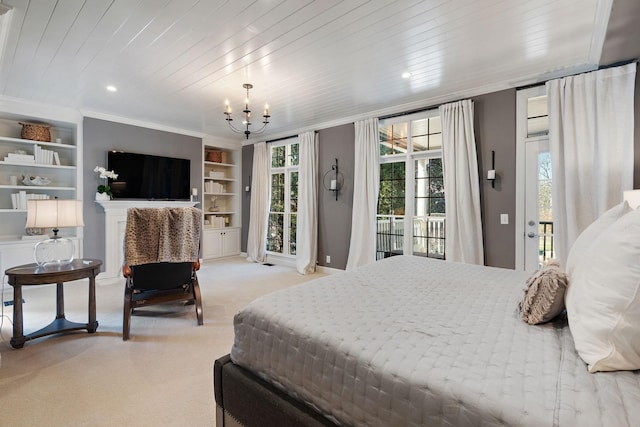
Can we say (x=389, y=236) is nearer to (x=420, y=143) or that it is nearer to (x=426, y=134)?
(x=420, y=143)

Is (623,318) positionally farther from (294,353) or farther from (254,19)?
(254,19)

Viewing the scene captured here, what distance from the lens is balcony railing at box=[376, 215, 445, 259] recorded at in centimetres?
412

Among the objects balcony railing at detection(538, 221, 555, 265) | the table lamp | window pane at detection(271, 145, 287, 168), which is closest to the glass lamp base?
the table lamp

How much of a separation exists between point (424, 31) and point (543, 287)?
212 cm

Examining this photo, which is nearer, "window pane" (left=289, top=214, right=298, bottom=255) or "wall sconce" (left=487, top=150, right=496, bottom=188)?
"wall sconce" (left=487, top=150, right=496, bottom=188)

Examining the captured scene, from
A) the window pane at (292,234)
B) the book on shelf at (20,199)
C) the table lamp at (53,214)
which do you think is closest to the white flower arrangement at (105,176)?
the book on shelf at (20,199)

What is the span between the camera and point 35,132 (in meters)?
4.34

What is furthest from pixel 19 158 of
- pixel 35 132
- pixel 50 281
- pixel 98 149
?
pixel 50 281

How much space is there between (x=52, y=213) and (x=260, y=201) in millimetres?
3849

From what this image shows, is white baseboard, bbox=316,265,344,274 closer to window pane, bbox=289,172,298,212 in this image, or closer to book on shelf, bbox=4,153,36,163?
window pane, bbox=289,172,298,212

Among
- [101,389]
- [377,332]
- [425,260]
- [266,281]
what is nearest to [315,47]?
[425,260]

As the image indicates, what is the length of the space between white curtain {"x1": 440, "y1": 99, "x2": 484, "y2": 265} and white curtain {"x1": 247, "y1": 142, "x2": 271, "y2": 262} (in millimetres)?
3580

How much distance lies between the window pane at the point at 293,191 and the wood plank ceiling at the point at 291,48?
199cm

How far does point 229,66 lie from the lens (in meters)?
3.07
